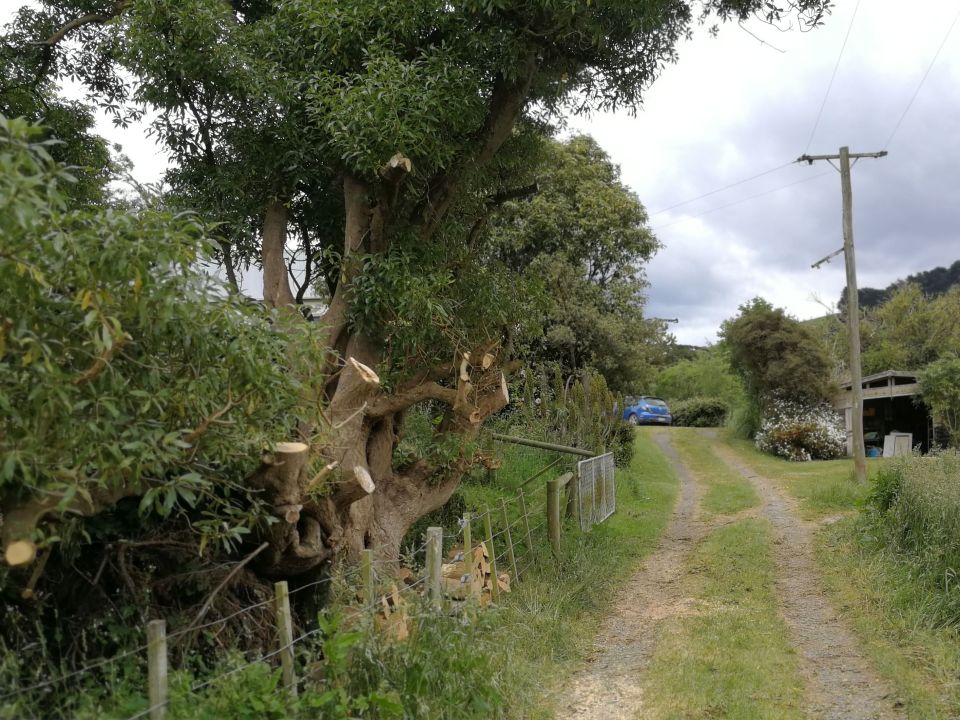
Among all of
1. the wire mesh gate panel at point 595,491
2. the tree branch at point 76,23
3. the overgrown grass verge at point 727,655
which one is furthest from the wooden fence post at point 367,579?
the tree branch at point 76,23

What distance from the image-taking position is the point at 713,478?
78.4 ft

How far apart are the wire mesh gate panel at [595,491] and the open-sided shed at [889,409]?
16170 millimetres

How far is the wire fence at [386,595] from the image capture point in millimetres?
4215

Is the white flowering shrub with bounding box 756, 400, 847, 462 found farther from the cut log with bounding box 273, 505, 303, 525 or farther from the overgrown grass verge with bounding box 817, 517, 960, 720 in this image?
the cut log with bounding box 273, 505, 303, 525

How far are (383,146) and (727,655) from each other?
583 centimetres

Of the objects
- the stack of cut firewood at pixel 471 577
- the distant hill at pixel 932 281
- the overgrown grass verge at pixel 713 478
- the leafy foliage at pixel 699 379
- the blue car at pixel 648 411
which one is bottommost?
the overgrown grass verge at pixel 713 478

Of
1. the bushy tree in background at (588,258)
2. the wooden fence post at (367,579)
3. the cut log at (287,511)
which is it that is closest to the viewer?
the cut log at (287,511)

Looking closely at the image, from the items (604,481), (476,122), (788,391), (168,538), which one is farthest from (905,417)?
(168,538)

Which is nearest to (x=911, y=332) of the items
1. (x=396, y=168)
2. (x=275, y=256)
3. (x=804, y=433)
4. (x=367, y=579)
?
(x=804, y=433)

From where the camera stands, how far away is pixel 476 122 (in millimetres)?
9219

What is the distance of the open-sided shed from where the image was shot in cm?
2886

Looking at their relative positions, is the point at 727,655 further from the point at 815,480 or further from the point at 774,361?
the point at 774,361

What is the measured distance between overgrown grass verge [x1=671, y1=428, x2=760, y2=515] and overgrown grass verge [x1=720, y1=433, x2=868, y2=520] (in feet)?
2.97

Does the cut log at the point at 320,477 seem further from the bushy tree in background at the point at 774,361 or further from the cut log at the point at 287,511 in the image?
the bushy tree in background at the point at 774,361
